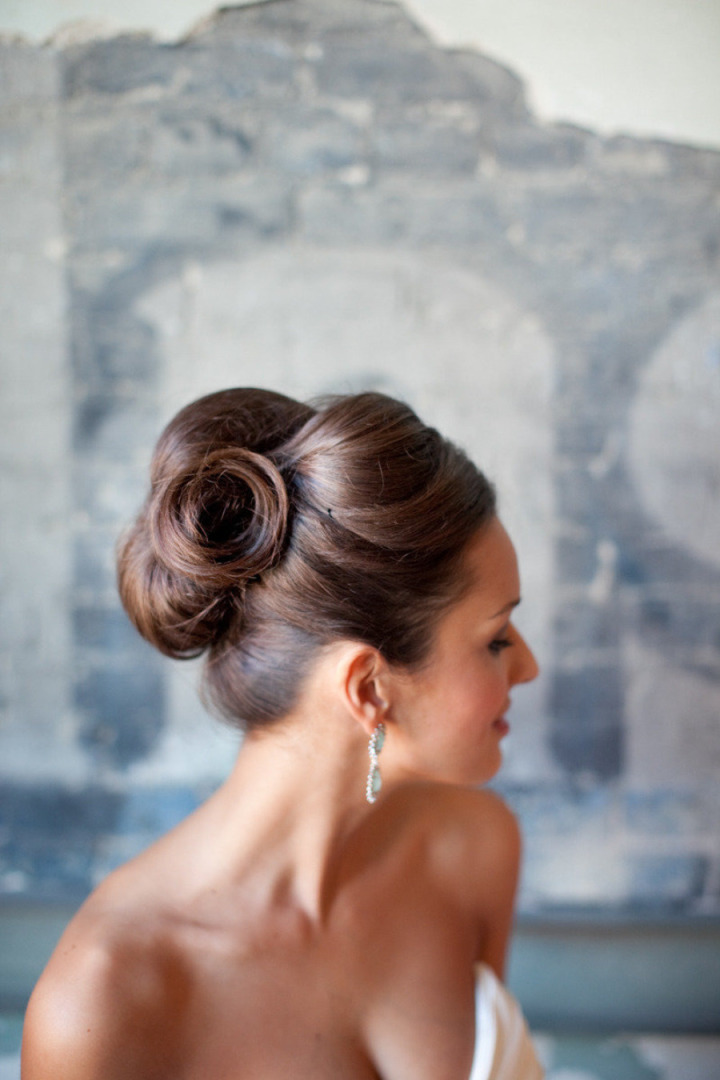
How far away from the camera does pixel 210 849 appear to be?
0.86m

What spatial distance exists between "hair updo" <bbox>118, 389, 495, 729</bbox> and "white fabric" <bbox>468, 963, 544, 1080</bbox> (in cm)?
55

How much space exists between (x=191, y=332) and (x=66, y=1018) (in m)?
1.18

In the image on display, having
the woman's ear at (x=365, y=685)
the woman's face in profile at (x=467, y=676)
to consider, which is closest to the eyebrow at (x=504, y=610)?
the woman's face in profile at (x=467, y=676)

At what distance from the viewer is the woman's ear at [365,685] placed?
2.56 ft

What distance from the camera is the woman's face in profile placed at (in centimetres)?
84

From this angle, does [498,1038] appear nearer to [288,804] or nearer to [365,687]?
[288,804]

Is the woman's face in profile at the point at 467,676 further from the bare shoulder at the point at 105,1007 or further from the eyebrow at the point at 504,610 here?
the bare shoulder at the point at 105,1007

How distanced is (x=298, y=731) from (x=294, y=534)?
26cm

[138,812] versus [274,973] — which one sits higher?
[274,973]

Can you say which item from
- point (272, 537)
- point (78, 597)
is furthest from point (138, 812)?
point (272, 537)

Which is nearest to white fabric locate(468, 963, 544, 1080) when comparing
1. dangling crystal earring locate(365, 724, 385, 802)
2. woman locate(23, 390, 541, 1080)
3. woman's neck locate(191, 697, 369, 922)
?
woman locate(23, 390, 541, 1080)

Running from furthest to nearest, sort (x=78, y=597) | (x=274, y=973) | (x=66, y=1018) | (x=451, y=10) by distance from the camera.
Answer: (x=78, y=597) → (x=451, y=10) → (x=274, y=973) → (x=66, y=1018)

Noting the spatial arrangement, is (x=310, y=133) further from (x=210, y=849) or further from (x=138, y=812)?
(x=138, y=812)

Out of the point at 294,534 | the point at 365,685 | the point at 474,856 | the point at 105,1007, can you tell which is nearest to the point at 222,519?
the point at 294,534
